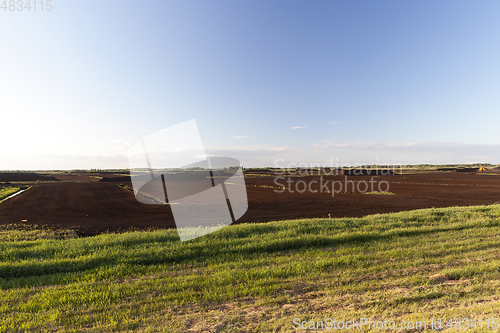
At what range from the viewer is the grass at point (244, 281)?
4113mm

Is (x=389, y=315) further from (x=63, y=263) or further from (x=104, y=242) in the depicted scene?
(x=104, y=242)

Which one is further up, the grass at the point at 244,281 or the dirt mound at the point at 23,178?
the grass at the point at 244,281

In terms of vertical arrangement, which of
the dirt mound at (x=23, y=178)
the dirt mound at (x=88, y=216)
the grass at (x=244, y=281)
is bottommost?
the dirt mound at (x=23, y=178)

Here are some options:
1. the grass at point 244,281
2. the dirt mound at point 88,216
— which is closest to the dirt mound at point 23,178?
the dirt mound at point 88,216

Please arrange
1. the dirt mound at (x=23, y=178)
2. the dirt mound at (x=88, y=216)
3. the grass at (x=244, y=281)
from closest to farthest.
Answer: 1. the grass at (x=244, y=281)
2. the dirt mound at (x=88, y=216)
3. the dirt mound at (x=23, y=178)

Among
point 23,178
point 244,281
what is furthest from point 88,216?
point 23,178

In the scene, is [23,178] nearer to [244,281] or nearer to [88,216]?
[88,216]

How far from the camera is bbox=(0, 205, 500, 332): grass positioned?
411 cm

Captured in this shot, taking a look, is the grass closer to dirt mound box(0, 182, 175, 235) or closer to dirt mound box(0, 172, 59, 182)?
dirt mound box(0, 182, 175, 235)

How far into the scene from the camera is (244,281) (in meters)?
5.49

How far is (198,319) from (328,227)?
7.62 meters

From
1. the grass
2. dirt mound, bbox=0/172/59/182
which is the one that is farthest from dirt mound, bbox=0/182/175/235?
dirt mound, bbox=0/172/59/182

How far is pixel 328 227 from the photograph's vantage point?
34.1 ft

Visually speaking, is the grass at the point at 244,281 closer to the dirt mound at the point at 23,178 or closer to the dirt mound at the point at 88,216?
the dirt mound at the point at 88,216
